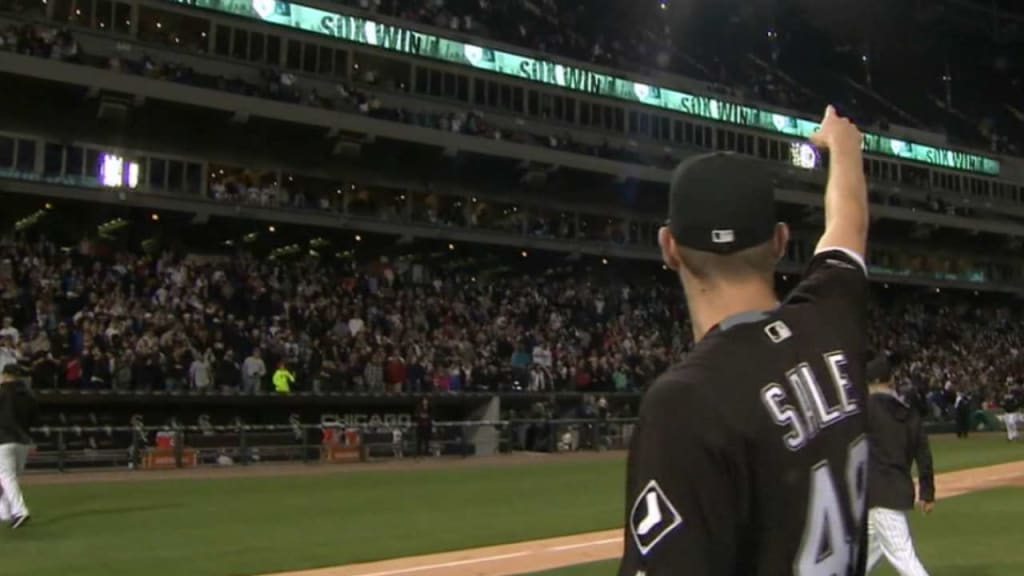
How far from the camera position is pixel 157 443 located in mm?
22719

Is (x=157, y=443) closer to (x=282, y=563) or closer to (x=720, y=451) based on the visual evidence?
(x=282, y=563)

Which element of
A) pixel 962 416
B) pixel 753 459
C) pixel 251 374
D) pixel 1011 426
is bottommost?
pixel 1011 426

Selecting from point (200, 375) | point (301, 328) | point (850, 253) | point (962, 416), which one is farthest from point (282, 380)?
point (962, 416)

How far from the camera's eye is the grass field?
36.0 ft

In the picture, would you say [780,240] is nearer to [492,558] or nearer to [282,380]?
[492,558]

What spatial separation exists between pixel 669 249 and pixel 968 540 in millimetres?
11884

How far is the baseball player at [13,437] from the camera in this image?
1259cm

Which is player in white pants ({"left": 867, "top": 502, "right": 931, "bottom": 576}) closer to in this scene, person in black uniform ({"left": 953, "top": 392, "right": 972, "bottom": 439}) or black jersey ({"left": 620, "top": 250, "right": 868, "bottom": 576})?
black jersey ({"left": 620, "top": 250, "right": 868, "bottom": 576})

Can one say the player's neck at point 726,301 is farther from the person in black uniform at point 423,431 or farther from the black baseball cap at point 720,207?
the person in black uniform at point 423,431

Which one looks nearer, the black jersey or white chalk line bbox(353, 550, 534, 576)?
the black jersey

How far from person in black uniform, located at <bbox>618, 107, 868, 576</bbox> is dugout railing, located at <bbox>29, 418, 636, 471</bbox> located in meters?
16.7

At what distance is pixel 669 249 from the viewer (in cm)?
227

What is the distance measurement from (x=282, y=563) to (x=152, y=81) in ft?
80.9

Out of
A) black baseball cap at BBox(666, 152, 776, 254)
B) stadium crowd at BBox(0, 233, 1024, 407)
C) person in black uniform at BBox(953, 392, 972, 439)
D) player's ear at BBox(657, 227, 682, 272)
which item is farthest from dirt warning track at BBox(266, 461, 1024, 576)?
person in black uniform at BBox(953, 392, 972, 439)
